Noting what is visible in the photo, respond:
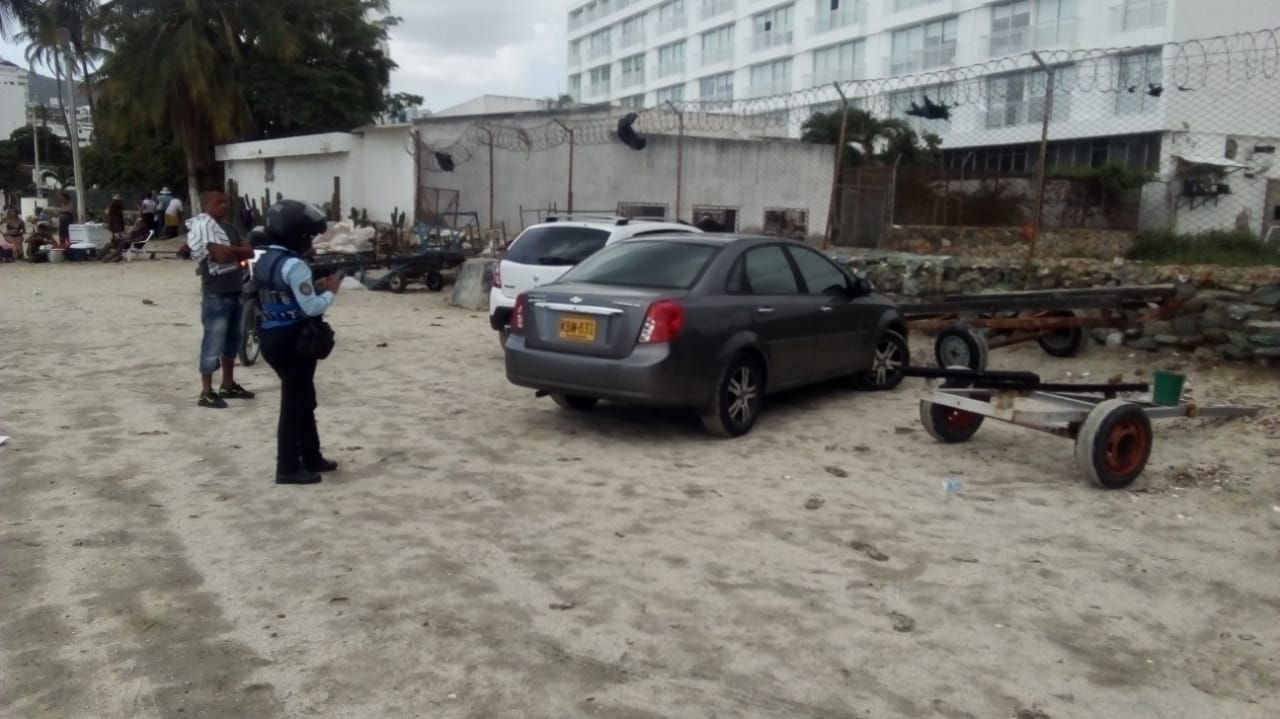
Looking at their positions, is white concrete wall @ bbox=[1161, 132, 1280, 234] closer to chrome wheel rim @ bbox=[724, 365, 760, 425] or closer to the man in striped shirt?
chrome wheel rim @ bbox=[724, 365, 760, 425]

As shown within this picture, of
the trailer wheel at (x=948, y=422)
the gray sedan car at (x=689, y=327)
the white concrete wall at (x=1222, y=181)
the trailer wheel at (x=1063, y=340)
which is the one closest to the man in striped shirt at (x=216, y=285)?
the gray sedan car at (x=689, y=327)

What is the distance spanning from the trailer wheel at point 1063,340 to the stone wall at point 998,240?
736 cm

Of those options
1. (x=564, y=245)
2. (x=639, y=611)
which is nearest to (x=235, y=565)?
(x=639, y=611)

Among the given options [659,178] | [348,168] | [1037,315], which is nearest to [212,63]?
[348,168]

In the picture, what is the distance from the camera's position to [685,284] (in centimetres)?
727

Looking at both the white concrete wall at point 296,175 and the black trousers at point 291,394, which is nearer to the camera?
the black trousers at point 291,394

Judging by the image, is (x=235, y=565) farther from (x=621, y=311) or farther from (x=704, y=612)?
(x=621, y=311)

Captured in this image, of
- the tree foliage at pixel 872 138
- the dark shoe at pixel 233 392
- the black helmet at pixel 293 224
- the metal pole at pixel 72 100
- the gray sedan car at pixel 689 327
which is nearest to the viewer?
the black helmet at pixel 293 224

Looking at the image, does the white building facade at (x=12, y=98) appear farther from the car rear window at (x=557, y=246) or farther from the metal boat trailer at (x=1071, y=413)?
the metal boat trailer at (x=1071, y=413)

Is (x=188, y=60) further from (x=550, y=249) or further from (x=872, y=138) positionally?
(x=550, y=249)

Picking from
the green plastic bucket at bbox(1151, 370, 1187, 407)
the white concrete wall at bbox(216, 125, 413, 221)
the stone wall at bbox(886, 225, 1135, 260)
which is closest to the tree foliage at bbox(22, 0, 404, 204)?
the white concrete wall at bbox(216, 125, 413, 221)

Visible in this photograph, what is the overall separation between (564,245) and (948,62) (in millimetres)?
42520

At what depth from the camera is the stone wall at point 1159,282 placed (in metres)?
9.20

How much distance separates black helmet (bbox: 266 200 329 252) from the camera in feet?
19.6
